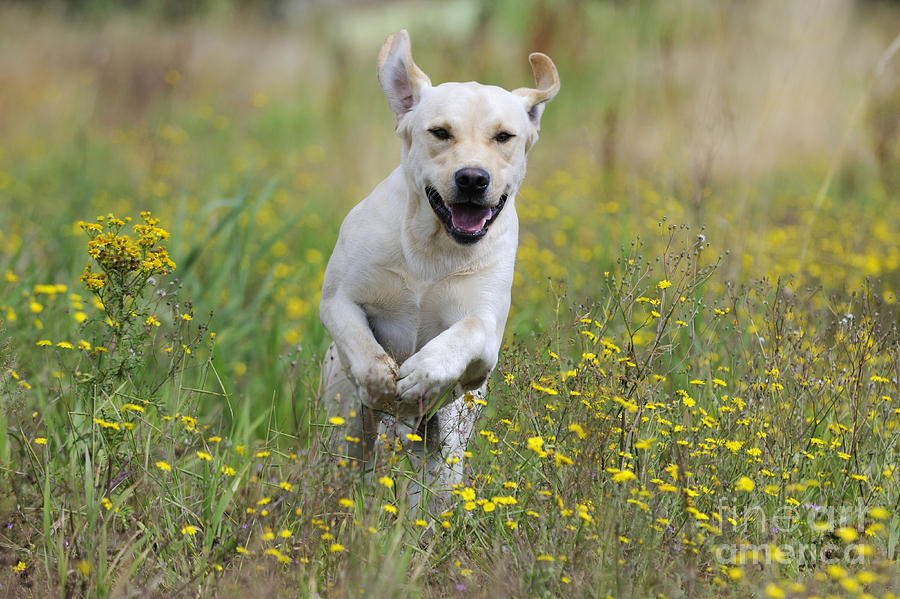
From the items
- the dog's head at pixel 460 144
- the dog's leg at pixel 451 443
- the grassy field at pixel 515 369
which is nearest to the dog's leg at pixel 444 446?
the dog's leg at pixel 451 443

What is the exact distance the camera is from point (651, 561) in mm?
2461

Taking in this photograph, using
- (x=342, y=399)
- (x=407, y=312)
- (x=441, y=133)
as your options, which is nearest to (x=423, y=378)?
(x=407, y=312)

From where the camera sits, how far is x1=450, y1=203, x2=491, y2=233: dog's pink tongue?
10.5 feet

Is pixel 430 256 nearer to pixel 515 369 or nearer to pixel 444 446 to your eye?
pixel 515 369

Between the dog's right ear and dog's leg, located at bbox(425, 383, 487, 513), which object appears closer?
dog's leg, located at bbox(425, 383, 487, 513)

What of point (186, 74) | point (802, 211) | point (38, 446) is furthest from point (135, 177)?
point (802, 211)

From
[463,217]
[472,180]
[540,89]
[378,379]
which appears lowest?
[378,379]

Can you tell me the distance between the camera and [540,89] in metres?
3.66

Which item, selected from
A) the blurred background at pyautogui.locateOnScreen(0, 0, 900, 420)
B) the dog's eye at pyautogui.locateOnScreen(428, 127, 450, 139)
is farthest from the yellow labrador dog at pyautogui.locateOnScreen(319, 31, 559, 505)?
the blurred background at pyautogui.locateOnScreen(0, 0, 900, 420)

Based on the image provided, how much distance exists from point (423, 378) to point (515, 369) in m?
0.35

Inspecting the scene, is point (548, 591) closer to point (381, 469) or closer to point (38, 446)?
point (381, 469)

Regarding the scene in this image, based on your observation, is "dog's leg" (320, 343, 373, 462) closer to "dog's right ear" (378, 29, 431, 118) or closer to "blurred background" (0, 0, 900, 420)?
"blurred background" (0, 0, 900, 420)
